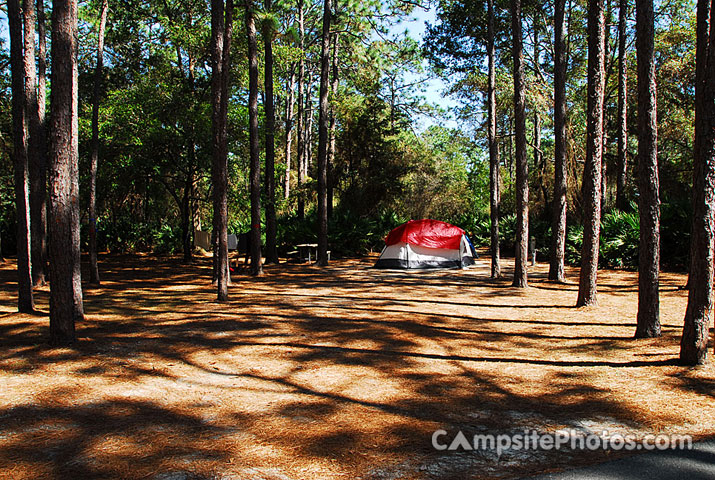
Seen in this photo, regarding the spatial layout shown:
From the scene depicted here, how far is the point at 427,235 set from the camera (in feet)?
57.6

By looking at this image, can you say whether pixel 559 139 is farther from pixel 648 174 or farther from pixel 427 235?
pixel 648 174

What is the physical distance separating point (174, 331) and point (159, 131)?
10.1 meters

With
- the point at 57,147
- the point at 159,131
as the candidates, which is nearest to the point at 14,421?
the point at 57,147

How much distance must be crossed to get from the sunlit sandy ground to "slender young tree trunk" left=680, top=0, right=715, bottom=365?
337mm

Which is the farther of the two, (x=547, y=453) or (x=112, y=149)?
(x=112, y=149)

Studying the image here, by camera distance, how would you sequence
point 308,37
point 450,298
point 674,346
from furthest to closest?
1. point 308,37
2. point 450,298
3. point 674,346

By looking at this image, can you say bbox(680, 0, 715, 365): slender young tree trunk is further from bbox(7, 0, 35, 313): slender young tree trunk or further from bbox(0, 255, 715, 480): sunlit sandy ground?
bbox(7, 0, 35, 313): slender young tree trunk

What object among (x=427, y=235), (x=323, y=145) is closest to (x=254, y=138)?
(x=323, y=145)

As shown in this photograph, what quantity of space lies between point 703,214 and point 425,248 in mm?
12575

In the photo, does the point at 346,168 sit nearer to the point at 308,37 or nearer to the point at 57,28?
the point at 308,37

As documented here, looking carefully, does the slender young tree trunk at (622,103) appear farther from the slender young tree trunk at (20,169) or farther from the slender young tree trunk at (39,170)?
the slender young tree trunk at (20,169)

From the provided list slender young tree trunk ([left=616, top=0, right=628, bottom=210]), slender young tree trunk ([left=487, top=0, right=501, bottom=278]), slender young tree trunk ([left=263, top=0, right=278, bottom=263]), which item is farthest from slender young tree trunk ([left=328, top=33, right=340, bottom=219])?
slender young tree trunk ([left=616, top=0, right=628, bottom=210])

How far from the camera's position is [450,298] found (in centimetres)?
1066

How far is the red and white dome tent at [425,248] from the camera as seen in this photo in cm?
1735
